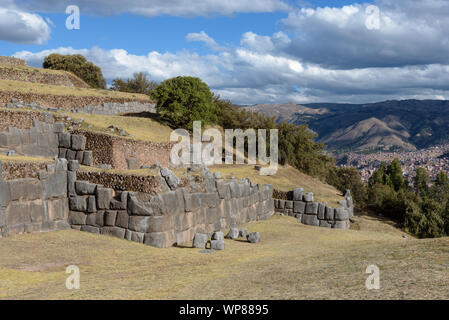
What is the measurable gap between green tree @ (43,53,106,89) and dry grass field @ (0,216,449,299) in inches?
1926

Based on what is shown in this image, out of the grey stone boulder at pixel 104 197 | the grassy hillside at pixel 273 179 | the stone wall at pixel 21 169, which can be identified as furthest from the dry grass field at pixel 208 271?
the grassy hillside at pixel 273 179

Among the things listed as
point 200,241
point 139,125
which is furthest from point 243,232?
point 139,125

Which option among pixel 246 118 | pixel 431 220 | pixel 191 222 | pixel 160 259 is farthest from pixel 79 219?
pixel 246 118

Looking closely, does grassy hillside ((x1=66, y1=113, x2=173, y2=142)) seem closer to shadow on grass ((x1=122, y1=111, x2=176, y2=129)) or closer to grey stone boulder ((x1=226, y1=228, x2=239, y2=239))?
shadow on grass ((x1=122, y1=111, x2=176, y2=129))

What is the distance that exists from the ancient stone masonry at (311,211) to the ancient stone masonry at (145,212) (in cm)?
950

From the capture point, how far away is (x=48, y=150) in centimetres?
2277

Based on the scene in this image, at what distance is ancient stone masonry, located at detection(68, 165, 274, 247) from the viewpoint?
54.0ft

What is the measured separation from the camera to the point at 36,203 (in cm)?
1667

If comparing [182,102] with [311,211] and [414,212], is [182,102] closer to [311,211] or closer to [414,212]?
[311,211]

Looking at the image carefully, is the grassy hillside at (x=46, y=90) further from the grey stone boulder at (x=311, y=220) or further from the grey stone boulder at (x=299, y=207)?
the grey stone boulder at (x=311, y=220)

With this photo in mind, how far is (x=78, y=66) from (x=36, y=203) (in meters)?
48.6

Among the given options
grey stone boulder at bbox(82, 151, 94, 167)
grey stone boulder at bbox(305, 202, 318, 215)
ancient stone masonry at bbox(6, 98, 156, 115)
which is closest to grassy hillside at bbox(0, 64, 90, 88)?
ancient stone masonry at bbox(6, 98, 156, 115)

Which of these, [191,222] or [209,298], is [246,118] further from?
[209,298]
